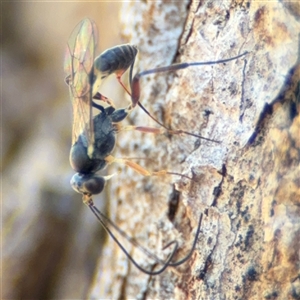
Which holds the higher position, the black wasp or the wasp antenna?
the black wasp

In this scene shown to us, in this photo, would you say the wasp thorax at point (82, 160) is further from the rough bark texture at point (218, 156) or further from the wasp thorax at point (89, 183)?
the rough bark texture at point (218, 156)

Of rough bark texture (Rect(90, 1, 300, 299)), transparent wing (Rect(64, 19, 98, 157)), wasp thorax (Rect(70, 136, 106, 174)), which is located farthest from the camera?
wasp thorax (Rect(70, 136, 106, 174))

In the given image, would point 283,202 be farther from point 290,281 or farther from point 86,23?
point 86,23

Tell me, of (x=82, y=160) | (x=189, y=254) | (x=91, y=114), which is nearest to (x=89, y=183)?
(x=82, y=160)

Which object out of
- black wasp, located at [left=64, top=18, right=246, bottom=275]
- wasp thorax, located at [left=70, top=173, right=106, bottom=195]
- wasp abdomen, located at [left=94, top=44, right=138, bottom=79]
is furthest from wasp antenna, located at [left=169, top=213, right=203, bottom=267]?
wasp abdomen, located at [left=94, top=44, right=138, bottom=79]

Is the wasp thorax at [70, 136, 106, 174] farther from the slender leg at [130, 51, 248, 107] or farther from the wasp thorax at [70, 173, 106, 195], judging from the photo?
the slender leg at [130, 51, 248, 107]

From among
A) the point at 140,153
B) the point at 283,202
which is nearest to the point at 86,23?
the point at 140,153

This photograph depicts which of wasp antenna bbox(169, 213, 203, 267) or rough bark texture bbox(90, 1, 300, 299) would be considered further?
wasp antenna bbox(169, 213, 203, 267)

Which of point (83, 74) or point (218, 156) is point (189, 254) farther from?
point (83, 74)

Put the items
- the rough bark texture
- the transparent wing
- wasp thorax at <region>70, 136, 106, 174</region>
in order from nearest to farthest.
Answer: the rough bark texture, the transparent wing, wasp thorax at <region>70, 136, 106, 174</region>

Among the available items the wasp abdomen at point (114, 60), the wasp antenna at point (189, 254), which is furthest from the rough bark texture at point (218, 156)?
the wasp abdomen at point (114, 60)
